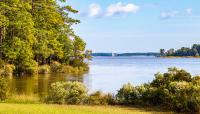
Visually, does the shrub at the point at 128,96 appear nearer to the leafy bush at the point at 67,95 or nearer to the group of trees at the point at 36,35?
the leafy bush at the point at 67,95

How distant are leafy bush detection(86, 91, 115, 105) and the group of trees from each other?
29547mm

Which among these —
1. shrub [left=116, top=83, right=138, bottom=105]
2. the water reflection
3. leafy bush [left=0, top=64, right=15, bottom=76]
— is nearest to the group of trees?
leafy bush [left=0, top=64, right=15, bottom=76]

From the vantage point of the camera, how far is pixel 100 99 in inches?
1088

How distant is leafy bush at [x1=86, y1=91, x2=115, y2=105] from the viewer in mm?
27427

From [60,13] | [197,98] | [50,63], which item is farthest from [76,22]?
[197,98]

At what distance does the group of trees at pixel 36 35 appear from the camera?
57.9 meters

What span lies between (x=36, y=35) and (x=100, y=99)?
39.7 metres

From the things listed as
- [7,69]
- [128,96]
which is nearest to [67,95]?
[128,96]

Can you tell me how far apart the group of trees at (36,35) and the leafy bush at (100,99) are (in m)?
29.5

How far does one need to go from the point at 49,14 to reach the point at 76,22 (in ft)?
26.4

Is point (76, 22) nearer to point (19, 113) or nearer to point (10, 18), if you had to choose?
point (10, 18)

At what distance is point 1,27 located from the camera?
5969cm

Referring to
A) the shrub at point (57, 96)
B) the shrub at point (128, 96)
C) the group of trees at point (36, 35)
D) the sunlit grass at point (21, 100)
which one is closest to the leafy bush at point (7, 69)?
the group of trees at point (36, 35)

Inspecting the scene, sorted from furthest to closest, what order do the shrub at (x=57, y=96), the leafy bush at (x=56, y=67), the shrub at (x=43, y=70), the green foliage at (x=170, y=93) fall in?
1. the leafy bush at (x=56, y=67)
2. the shrub at (x=43, y=70)
3. the shrub at (x=57, y=96)
4. the green foliage at (x=170, y=93)
